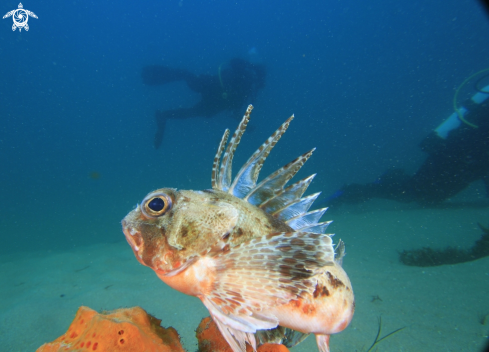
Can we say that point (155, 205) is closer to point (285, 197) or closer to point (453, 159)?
point (285, 197)

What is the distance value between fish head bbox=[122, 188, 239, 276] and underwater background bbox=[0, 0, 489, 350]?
7102cm

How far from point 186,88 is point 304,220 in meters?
82.8

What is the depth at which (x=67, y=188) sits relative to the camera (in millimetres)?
80750

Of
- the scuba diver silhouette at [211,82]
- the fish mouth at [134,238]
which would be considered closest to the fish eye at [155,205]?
the fish mouth at [134,238]

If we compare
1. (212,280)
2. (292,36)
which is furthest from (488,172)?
(292,36)

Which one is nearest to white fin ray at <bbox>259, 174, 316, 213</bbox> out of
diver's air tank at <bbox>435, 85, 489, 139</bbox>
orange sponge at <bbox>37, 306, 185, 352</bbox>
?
orange sponge at <bbox>37, 306, 185, 352</bbox>

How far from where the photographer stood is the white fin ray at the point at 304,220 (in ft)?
6.94

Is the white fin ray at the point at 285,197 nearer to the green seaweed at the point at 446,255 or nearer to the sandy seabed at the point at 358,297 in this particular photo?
the sandy seabed at the point at 358,297

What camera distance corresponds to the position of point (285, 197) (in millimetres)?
2143

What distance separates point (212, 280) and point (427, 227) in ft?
49.8

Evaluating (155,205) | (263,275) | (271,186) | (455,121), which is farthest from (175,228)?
(455,121)

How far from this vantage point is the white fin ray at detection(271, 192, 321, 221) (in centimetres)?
209

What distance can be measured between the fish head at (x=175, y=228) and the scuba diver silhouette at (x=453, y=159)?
15.3m

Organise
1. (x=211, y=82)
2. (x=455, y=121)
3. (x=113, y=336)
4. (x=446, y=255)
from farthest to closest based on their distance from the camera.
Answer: (x=211, y=82), (x=455, y=121), (x=446, y=255), (x=113, y=336)
